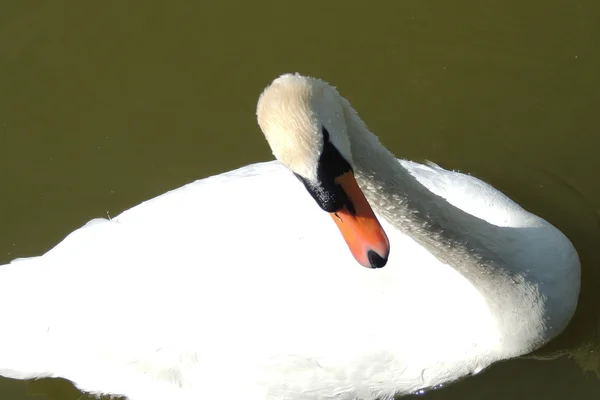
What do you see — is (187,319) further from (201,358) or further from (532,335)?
(532,335)

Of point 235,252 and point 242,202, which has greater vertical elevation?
point 242,202

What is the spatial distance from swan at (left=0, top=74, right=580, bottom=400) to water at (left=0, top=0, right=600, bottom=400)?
164 cm

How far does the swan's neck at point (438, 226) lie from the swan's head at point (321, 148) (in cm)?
17

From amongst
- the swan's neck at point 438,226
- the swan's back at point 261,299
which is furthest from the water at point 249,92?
the swan's neck at point 438,226

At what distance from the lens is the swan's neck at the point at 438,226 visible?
362cm

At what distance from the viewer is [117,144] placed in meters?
7.54

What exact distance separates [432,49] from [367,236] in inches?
166

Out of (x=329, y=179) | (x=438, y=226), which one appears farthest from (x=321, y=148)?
(x=438, y=226)

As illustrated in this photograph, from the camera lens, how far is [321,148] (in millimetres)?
3156

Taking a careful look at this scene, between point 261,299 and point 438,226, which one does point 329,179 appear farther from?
point 261,299

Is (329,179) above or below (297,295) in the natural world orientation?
above

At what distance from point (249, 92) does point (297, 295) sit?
10.6 feet

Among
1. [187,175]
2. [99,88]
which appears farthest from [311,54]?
[99,88]

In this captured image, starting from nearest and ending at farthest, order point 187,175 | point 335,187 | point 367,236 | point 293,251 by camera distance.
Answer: point 335,187, point 367,236, point 293,251, point 187,175
